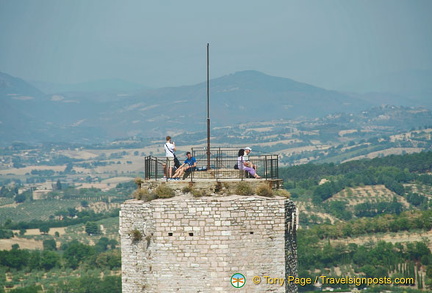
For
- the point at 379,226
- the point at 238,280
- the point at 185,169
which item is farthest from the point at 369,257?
the point at 238,280

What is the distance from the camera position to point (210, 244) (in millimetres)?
22656

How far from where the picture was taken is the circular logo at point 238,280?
22.7 metres

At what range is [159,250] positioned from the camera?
2295cm

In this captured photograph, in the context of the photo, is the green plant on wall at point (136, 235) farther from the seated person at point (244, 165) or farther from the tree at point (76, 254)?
the tree at point (76, 254)

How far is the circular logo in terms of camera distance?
2266cm

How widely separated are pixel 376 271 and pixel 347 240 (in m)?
35.6

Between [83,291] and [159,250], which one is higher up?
[159,250]

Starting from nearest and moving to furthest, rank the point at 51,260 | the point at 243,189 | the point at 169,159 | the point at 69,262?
1. the point at 243,189
2. the point at 169,159
3. the point at 51,260
4. the point at 69,262

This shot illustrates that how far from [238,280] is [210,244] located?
3.04 feet

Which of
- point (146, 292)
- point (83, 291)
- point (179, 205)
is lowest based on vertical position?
point (83, 291)

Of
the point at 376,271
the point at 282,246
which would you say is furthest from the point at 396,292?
the point at 282,246

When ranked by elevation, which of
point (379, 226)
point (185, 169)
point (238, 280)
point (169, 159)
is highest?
point (169, 159)

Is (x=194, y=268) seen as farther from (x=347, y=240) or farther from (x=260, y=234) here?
(x=347, y=240)

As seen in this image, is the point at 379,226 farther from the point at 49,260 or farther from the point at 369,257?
the point at 49,260
